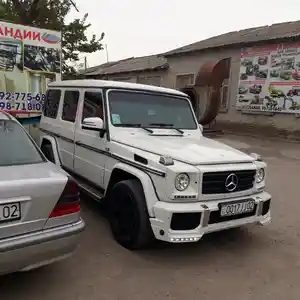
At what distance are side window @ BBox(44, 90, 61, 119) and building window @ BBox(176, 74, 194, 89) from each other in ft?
43.6

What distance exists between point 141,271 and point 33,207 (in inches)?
Answer: 54.7

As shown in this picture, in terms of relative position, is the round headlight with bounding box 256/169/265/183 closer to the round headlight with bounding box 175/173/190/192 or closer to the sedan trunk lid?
the round headlight with bounding box 175/173/190/192

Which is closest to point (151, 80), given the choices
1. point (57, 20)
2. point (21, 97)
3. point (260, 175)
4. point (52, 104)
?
point (57, 20)

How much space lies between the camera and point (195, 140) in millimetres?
4836

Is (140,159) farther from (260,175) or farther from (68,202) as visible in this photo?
(260,175)

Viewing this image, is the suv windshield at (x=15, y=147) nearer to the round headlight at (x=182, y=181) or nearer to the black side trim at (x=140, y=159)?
the black side trim at (x=140, y=159)

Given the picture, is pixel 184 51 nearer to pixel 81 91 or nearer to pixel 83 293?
pixel 81 91

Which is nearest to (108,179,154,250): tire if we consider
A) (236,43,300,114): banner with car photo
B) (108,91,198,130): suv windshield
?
(108,91,198,130): suv windshield

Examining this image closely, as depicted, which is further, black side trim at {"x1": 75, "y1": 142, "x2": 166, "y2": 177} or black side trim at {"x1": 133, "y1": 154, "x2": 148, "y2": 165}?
black side trim at {"x1": 133, "y1": 154, "x2": 148, "y2": 165}

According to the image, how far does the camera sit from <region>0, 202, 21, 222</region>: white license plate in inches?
102

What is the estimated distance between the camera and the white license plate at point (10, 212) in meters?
2.60

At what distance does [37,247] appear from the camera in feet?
9.05

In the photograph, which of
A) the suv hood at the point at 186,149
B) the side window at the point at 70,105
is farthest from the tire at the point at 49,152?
the suv hood at the point at 186,149

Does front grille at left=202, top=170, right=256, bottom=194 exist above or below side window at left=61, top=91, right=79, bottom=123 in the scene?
below
